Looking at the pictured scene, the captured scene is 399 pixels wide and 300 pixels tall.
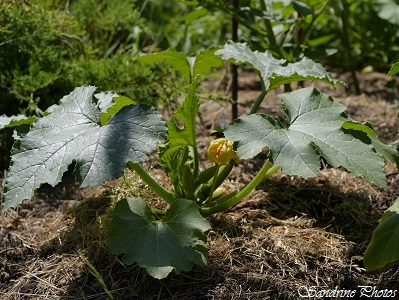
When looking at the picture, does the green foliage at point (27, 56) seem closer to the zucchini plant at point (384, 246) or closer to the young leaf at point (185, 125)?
the young leaf at point (185, 125)

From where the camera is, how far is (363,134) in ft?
7.13

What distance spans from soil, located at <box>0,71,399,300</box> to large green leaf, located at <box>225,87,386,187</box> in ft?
1.45

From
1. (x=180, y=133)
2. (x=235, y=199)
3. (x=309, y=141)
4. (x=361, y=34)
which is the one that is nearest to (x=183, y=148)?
(x=180, y=133)

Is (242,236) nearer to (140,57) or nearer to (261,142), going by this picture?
(261,142)

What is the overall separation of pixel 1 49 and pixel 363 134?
6.79 ft

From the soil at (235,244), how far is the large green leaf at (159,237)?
0.46 feet

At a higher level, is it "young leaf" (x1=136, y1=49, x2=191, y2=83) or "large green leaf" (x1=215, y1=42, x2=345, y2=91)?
"large green leaf" (x1=215, y1=42, x2=345, y2=91)

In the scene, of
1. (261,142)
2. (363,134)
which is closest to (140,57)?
(261,142)

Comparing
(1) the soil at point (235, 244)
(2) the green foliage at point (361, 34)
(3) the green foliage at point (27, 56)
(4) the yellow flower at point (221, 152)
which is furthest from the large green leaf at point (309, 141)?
(2) the green foliage at point (361, 34)

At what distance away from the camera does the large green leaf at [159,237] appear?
76.9 inches

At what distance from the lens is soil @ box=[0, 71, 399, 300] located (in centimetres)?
216

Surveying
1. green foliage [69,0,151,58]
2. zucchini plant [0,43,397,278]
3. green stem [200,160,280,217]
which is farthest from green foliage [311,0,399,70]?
green stem [200,160,280,217]

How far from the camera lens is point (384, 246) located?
2104 millimetres

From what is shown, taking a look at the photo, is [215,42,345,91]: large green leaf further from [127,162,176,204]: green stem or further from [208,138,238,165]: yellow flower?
[127,162,176,204]: green stem
